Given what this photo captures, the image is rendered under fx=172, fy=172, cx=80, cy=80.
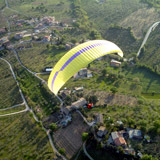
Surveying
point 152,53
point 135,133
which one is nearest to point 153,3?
point 152,53

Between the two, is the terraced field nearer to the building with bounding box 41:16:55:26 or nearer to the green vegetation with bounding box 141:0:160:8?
the building with bounding box 41:16:55:26

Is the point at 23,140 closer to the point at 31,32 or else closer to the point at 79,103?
the point at 79,103

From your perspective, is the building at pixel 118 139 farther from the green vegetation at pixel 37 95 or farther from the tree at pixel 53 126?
the green vegetation at pixel 37 95

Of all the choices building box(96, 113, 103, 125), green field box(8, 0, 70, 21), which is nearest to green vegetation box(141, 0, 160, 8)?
green field box(8, 0, 70, 21)

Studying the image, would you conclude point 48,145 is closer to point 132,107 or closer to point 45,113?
point 45,113

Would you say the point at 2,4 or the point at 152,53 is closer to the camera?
the point at 152,53

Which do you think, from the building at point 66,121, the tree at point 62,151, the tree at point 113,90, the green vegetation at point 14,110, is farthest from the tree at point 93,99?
the green vegetation at point 14,110

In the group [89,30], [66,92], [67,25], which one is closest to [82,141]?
[66,92]
